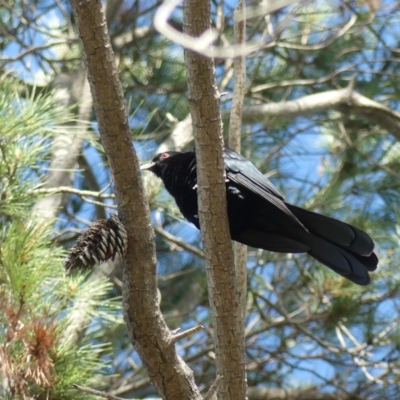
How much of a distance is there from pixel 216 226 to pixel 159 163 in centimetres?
104

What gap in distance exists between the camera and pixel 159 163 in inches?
118

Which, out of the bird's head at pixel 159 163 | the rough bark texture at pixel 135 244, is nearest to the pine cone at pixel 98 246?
the rough bark texture at pixel 135 244

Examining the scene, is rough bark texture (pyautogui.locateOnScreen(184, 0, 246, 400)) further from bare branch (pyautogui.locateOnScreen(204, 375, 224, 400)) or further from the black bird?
the black bird

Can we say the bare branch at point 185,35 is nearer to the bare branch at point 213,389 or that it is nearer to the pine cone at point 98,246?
the pine cone at point 98,246

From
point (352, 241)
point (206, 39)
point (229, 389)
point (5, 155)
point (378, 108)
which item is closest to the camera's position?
point (206, 39)

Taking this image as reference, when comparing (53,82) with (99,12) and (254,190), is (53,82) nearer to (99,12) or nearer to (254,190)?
(254,190)

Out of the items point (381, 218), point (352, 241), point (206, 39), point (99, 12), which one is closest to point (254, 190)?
point (352, 241)

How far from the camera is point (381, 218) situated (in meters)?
4.19

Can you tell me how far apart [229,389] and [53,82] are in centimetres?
245

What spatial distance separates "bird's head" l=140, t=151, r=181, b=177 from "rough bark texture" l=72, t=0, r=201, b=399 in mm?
927

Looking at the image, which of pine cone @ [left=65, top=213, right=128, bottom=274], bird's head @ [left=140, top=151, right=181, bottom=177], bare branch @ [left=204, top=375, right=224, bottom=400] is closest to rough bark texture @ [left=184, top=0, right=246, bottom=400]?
bare branch @ [left=204, top=375, right=224, bottom=400]

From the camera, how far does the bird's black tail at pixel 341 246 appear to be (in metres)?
2.49

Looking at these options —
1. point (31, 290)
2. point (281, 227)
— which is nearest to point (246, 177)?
point (281, 227)

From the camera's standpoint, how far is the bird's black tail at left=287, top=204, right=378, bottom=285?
2494 mm
